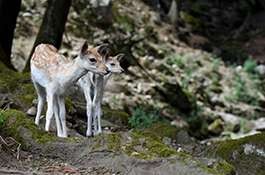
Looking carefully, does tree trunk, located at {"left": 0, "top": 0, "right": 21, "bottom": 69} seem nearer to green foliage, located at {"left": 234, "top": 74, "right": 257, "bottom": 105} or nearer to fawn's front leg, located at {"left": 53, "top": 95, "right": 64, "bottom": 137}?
fawn's front leg, located at {"left": 53, "top": 95, "right": 64, "bottom": 137}

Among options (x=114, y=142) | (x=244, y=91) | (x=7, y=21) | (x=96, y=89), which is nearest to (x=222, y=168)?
(x=114, y=142)

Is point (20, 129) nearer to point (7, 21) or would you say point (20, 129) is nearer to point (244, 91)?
point (7, 21)

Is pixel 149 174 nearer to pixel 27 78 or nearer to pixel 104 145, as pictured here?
pixel 104 145

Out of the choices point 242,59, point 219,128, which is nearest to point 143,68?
point 219,128

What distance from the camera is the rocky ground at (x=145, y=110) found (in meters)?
5.41

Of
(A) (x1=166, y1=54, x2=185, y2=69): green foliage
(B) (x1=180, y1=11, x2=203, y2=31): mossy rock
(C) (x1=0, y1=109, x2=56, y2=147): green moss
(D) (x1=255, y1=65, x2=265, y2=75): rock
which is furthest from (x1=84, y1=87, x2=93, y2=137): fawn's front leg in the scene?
(B) (x1=180, y1=11, x2=203, y2=31): mossy rock

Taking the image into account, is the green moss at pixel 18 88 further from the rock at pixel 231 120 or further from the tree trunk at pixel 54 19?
the rock at pixel 231 120

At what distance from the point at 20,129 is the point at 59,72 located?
2.87 ft

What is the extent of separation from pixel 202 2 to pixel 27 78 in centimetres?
1941

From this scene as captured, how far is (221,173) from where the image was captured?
5.18m

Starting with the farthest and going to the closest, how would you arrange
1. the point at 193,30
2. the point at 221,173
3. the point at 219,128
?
the point at 193,30 → the point at 219,128 → the point at 221,173

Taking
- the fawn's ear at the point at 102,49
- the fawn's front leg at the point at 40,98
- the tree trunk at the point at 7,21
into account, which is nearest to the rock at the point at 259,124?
the tree trunk at the point at 7,21

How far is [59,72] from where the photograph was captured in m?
6.43

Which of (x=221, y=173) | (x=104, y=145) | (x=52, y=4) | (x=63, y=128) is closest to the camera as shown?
(x=221, y=173)
